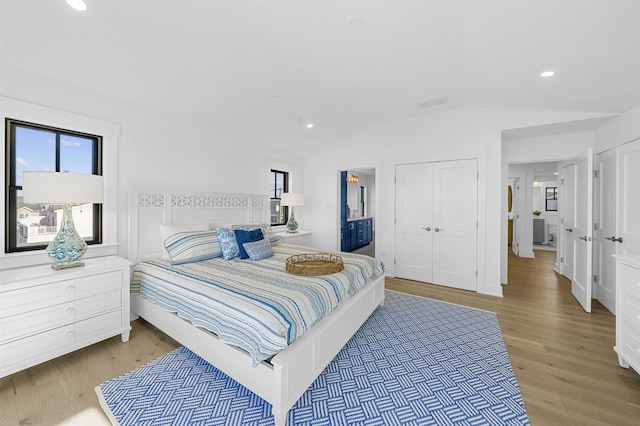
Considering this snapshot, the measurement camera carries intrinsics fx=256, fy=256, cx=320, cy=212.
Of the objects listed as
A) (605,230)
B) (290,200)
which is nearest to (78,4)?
(290,200)

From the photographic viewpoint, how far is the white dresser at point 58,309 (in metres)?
1.79

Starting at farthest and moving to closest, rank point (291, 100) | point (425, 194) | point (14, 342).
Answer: point (425, 194), point (291, 100), point (14, 342)

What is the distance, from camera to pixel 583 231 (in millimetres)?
3330

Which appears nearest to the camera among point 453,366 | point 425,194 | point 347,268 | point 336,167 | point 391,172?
point 453,366

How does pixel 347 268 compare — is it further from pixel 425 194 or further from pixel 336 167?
pixel 336 167

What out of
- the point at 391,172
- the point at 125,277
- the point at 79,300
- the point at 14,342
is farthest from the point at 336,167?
the point at 14,342

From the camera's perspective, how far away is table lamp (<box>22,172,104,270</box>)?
193cm

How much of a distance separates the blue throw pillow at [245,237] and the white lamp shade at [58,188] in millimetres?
1309

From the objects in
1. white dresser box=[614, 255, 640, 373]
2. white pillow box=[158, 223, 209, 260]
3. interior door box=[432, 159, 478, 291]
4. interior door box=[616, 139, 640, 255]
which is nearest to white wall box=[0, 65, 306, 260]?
white pillow box=[158, 223, 209, 260]

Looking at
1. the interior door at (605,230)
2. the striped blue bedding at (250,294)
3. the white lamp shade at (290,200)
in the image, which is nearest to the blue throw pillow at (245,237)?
the striped blue bedding at (250,294)

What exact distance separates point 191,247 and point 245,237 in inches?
23.0

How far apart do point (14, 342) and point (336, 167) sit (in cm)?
457

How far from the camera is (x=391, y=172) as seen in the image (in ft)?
15.0

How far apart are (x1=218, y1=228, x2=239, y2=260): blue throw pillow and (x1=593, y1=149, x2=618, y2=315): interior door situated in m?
4.29
